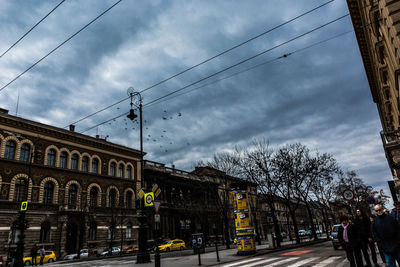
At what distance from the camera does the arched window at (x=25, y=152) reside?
104ft

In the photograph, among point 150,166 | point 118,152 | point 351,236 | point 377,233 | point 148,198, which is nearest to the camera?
point 377,233

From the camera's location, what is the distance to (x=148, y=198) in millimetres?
12859

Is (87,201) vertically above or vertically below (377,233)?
above

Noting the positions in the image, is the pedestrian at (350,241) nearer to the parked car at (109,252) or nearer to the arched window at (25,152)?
the parked car at (109,252)

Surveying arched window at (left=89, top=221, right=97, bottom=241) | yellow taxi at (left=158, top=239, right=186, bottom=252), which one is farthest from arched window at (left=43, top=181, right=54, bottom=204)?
yellow taxi at (left=158, top=239, right=186, bottom=252)

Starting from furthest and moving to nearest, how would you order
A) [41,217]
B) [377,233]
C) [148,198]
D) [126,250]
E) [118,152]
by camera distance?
1. [118,152]
2. [126,250]
3. [41,217]
4. [148,198]
5. [377,233]

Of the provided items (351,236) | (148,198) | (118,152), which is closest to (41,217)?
(118,152)

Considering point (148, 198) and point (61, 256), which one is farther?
point (61, 256)

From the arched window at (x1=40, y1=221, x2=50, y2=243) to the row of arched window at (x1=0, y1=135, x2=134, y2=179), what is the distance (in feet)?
23.9

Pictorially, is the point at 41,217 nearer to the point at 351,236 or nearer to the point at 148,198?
the point at 148,198

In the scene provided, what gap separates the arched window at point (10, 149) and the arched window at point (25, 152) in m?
0.80

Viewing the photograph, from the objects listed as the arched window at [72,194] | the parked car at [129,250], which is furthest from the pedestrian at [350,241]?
the arched window at [72,194]

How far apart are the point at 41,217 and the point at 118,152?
15.2 m

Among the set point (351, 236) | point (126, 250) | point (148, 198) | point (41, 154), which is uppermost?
point (41, 154)
